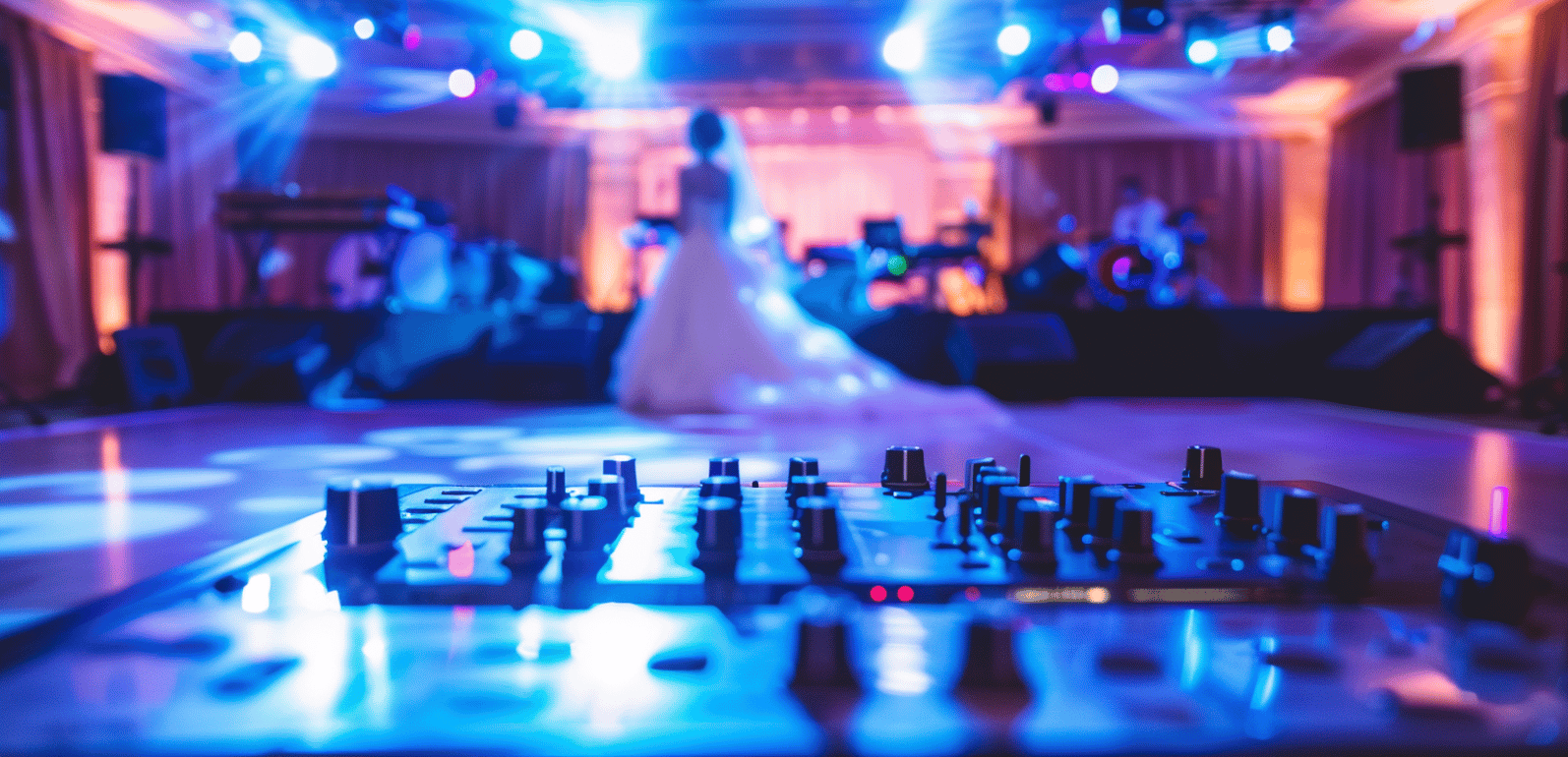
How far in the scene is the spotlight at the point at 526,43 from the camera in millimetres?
5426

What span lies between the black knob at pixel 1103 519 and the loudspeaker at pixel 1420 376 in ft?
14.3

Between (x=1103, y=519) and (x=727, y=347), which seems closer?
(x=1103, y=519)

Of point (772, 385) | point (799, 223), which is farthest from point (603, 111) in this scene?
point (772, 385)

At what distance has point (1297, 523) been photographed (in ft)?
1.64

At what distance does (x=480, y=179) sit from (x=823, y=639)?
10233 millimetres

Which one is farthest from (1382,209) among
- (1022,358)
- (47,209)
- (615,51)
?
(47,209)

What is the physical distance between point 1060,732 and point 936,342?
4458 millimetres

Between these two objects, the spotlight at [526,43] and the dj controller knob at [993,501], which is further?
the spotlight at [526,43]

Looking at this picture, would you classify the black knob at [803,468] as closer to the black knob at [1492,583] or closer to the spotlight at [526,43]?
the black knob at [1492,583]

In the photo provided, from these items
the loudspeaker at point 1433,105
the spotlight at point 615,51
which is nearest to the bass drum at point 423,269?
the spotlight at point 615,51

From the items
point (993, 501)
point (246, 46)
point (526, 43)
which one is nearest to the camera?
point (993, 501)

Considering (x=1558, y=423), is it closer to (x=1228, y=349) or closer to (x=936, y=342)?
(x=1228, y=349)

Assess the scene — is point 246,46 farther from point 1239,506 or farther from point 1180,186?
point 1180,186

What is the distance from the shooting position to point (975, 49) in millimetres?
7352
